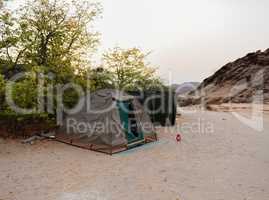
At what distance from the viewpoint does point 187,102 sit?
4300 centimetres

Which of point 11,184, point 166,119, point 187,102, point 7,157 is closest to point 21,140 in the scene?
point 7,157

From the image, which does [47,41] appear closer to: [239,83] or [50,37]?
[50,37]

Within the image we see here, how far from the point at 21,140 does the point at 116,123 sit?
12.9 ft

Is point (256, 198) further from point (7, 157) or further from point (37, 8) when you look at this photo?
point (37, 8)

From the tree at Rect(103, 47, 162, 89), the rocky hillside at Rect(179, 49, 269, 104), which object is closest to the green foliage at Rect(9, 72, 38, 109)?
the tree at Rect(103, 47, 162, 89)

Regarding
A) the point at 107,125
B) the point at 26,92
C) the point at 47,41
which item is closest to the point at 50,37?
the point at 47,41

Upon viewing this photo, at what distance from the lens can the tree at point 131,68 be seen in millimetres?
20562

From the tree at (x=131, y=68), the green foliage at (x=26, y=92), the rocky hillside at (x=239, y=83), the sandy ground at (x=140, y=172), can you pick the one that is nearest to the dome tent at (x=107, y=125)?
the sandy ground at (x=140, y=172)

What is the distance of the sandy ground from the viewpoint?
5398mm

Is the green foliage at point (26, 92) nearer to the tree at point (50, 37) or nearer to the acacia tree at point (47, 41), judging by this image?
the acacia tree at point (47, 41)

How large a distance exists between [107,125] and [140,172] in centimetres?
256

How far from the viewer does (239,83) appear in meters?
44.4

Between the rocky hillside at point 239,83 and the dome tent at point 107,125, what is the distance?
28821 mm

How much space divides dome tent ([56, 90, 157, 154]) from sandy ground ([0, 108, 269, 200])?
39cm
